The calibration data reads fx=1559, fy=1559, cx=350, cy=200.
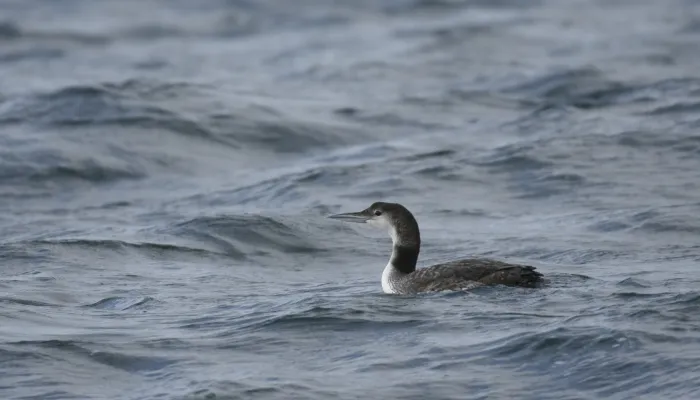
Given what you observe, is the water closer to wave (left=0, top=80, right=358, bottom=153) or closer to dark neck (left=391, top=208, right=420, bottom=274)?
wave (left=0, top=80, right=358, bottom=153)

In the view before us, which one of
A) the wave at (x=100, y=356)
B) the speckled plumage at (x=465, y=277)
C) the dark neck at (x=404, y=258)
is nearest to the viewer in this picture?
the wave at (x=100, y=356)

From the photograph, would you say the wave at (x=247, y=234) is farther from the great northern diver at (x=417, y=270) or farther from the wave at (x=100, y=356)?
the wave at (x=100, y=356)

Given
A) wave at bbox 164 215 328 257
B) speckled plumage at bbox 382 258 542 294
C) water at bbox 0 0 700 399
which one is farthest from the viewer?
wave at bbox 164 215 328 257

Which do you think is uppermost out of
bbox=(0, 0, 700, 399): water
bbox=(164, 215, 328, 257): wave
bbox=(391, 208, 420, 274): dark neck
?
bbox=(391, 208, 420, 274): dark neck

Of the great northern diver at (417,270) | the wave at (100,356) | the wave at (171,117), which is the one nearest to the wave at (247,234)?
the great northern diver at (417,270)

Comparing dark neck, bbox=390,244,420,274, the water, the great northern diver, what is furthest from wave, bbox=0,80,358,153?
→ dark neck, bbox=390,244,420,274

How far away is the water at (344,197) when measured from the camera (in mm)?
10289

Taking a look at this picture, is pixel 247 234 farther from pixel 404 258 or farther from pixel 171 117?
pixel 171 117

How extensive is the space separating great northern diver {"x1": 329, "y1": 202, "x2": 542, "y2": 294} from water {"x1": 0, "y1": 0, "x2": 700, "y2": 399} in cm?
14

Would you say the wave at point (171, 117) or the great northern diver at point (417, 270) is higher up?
the great northern diver at point (417, 270)

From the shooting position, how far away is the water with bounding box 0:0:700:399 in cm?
1029

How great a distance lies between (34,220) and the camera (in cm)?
1652

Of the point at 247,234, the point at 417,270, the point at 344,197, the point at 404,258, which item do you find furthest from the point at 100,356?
the point at 344,197

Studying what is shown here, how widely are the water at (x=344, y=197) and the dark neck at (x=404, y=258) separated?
1.22 feet
